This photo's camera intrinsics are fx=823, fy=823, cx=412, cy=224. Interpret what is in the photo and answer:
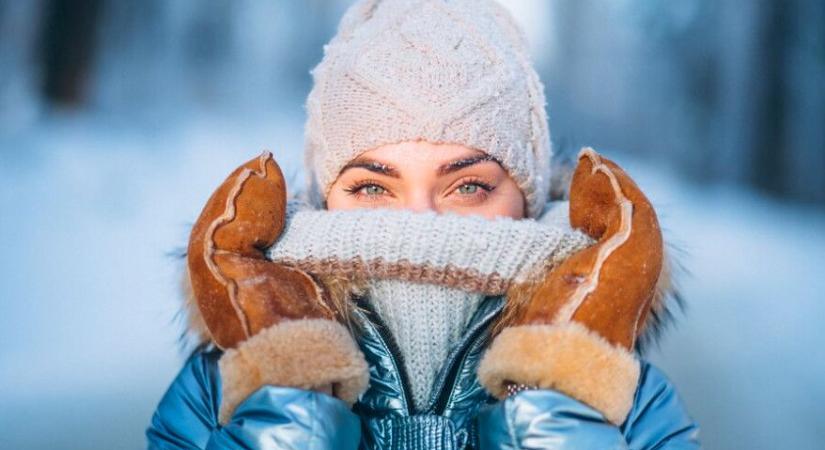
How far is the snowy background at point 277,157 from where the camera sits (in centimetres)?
204

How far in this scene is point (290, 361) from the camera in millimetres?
898

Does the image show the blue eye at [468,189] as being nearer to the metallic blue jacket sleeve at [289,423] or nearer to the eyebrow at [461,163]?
the eyebrow at [461,163]

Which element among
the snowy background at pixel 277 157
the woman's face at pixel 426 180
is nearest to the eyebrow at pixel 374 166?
the woman's face at pixel 426 180

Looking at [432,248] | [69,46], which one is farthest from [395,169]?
[69,46]

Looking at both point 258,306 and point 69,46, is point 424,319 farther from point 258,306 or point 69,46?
point 69,46

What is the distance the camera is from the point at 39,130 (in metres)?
2.26

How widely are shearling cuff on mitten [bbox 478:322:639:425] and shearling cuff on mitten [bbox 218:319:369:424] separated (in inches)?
6.7

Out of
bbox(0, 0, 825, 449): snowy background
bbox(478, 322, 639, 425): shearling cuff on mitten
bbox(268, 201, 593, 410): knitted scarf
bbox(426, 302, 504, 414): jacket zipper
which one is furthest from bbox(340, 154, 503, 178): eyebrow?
bbox(0, 0, 825, 449): snowy background

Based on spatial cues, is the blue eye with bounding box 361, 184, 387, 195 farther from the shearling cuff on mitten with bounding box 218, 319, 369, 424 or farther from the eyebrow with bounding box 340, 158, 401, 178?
the shearling cuff on mitten with bounding box 218, 319, 369, 424

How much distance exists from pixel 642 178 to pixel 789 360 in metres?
0.70

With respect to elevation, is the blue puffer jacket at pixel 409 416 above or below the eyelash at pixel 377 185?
below

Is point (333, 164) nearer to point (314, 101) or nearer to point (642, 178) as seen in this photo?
point (314, 101)

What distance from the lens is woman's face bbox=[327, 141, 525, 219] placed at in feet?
3.84

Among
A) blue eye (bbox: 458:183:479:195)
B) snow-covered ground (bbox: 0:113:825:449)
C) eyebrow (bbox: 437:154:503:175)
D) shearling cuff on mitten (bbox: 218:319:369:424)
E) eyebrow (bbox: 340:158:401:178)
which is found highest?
eyebrow (bbox: 437:154:503:175)
